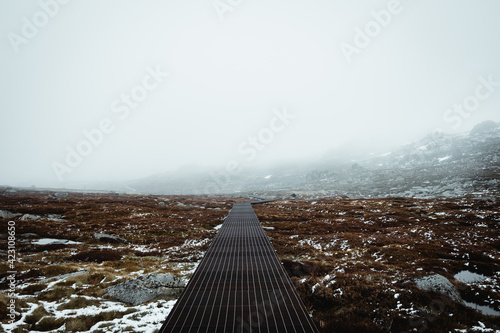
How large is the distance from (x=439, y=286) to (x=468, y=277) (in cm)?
605

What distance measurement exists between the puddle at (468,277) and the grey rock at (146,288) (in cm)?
1790

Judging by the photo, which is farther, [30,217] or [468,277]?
[30,217]

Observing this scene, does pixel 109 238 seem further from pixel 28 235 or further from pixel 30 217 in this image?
pixel 30 217

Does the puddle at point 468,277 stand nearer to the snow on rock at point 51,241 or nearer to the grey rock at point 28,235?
the snow on rock at point 51,241

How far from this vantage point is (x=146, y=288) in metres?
11.4

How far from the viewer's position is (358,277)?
492 inches

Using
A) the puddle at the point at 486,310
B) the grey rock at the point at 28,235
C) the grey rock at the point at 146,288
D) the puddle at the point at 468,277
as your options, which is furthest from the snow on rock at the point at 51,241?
the puddle at the point at 468,277

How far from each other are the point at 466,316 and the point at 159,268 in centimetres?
1802

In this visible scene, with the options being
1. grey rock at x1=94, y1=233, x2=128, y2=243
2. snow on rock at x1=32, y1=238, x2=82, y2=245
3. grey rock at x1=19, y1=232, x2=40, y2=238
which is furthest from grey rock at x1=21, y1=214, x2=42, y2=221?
grey rock at x1=94, y1=233, x2=128, y2=243

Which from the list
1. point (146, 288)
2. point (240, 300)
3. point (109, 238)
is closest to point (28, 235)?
point (109, 238)

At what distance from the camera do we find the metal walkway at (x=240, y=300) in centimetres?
845

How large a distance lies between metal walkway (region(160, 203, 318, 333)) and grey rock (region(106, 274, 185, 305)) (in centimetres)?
104

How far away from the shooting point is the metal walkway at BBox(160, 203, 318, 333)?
27.7 feet

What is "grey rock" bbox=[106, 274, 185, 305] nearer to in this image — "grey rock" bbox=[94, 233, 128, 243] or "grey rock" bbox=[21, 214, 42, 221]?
"grey rock" bbox=[94, 233, 128, 243]
